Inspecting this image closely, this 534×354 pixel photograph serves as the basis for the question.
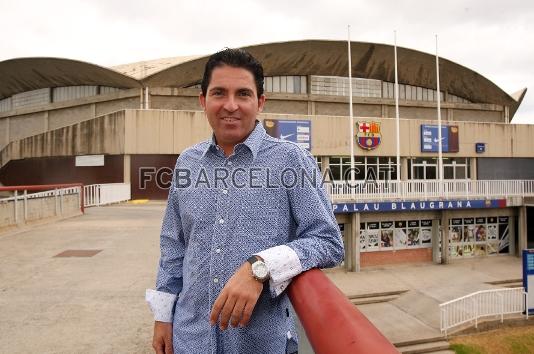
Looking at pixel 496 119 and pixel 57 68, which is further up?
pixel 57 68

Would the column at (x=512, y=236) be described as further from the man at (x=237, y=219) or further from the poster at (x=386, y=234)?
the man at (x=237, y=219)

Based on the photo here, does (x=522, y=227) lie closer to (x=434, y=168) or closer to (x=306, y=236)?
(x=434, y=168)

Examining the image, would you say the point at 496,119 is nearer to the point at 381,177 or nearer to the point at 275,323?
the point at 381,177

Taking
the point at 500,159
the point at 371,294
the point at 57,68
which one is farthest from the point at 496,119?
the point at 57,68

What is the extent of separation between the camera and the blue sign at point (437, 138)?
31359 mm

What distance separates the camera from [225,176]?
1.58 meters

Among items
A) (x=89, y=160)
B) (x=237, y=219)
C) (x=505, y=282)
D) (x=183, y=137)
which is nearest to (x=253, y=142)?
(x=237, y=219)

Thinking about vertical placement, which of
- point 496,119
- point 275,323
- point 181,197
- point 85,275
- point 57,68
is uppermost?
point 57,68

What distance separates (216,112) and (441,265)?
24.5m

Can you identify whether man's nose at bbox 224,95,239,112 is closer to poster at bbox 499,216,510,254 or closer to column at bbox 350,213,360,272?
column at bbox 350,213,360,272

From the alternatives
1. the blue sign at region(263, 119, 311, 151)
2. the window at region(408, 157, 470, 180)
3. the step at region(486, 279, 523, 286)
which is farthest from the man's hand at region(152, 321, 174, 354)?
the window at region(408, 157, 470, 180)

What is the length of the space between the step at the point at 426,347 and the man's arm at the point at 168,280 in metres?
13.2

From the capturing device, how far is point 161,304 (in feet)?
5.60

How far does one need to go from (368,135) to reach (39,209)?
2479cm
